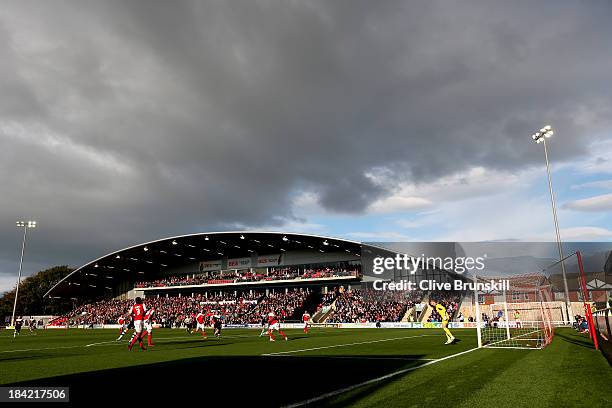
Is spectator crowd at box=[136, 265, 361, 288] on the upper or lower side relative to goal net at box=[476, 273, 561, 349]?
upper

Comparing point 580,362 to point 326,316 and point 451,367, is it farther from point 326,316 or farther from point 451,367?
point 326,316

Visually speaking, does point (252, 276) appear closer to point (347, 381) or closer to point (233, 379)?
point (233, 379)

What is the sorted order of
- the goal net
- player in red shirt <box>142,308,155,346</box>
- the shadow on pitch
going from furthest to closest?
player in red shirt <box>142,308,155,346</box>, the goal net, the shadow on pitch

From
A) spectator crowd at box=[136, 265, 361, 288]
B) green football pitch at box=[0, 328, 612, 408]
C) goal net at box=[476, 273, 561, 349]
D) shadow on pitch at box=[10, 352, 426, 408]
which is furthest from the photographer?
spectator crowd at box=[136, 265, 361, 288]

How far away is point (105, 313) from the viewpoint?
253ft

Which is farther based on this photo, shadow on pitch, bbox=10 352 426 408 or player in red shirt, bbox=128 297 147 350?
player in red shirt, bbox=128 297 147 350

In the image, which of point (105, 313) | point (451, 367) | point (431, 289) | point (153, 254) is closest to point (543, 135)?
point (431, 289)

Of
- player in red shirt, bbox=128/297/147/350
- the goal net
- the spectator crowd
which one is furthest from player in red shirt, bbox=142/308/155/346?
the spectator crowd

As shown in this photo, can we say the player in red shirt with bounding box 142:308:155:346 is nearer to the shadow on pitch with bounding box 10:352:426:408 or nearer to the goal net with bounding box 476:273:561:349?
the shadow on pitch with bounding box 10:352:426:408

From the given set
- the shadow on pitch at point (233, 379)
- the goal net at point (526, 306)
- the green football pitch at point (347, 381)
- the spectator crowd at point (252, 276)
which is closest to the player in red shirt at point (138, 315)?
the green football pitch at point (347, 381)

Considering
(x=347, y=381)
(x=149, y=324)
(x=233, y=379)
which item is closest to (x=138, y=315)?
(x=149, y=324)

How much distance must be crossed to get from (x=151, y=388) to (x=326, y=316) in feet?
174

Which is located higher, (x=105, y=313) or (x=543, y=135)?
(x=543, y=135)

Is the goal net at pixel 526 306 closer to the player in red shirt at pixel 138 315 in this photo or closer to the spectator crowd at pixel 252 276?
the player in red shirt at pixel 138 315
